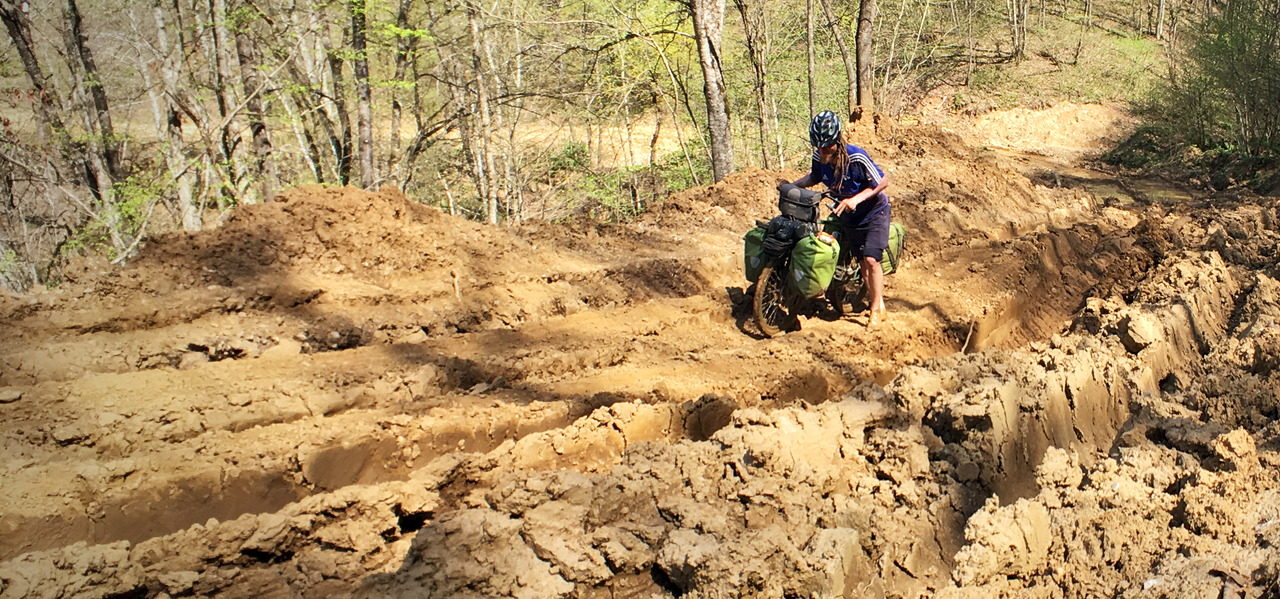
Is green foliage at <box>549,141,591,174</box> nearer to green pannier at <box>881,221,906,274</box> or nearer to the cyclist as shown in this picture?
green pannier at <box>881,221,906,274</box>

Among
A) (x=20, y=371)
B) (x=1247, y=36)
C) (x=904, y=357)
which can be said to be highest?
(x=1247, y=36)

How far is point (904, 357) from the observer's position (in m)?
7.72

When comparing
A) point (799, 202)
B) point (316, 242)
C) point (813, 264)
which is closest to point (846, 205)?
point (799, 202)

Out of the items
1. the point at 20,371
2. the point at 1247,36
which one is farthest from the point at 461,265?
the point at 1247,36

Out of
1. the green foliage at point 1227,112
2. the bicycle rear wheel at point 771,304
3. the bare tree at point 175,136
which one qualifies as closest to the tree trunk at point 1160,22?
the green foliage at point 1227,112

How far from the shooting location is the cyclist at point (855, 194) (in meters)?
6.99

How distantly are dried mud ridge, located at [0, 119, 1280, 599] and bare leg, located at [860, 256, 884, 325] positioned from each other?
0.65 feet

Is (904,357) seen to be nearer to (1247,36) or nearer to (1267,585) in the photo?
(1267,585)

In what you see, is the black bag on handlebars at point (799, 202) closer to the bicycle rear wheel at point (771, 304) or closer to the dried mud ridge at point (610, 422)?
the bicycle rear wheel at point (771, 304)

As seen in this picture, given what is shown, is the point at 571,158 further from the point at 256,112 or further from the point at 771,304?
the point at 771,304

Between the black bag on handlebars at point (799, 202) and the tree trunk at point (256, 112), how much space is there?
27.0 feet

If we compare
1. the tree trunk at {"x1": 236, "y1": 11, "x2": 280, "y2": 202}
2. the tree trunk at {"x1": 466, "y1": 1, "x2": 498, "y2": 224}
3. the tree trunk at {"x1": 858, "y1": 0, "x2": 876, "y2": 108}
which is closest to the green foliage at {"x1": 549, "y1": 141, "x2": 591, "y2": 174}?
the tree trunk at {"x1": 466, "y1": 1, "x2": 498, "y2": 224}

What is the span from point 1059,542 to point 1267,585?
0.80 metres

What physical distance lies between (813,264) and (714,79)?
6876mm
